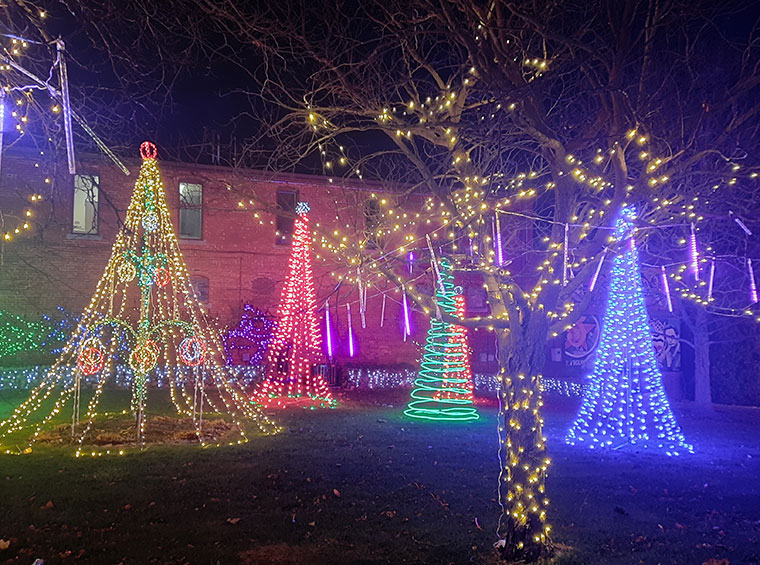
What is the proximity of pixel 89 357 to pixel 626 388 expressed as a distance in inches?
387

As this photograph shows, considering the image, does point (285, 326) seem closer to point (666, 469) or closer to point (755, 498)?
point (666, 469)

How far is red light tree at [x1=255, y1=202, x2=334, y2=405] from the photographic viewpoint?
57.9ft

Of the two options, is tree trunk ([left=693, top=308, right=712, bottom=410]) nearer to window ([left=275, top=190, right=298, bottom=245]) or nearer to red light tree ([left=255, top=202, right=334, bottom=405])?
red light tree ([left=255, top=202, right=334, bottom=405])

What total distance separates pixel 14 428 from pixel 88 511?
5.99m

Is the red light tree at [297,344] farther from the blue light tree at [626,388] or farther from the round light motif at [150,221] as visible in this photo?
the blue light tree at [626,388]

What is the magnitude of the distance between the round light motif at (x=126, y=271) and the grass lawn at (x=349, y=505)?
295 centimetres

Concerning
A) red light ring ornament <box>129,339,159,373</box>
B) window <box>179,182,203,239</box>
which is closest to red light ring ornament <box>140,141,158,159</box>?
red light ring ornament <box>129,339,159,373</box>

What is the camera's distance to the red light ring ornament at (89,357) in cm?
979

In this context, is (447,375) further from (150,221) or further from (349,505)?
(349,505)

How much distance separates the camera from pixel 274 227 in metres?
22.1

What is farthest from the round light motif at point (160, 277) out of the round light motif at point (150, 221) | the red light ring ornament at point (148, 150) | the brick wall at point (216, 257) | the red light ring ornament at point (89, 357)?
the brick wall at point (216, 257)

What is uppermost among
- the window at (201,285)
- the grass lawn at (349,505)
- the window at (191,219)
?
the window at (191,219)

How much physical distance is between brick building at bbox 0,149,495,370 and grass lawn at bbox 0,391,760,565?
8974 mm

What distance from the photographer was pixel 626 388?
12.4 meters
